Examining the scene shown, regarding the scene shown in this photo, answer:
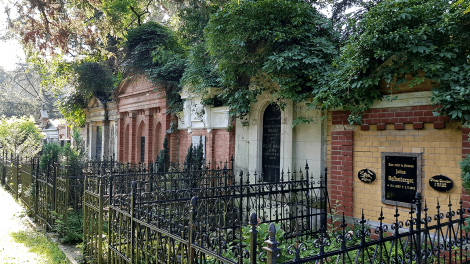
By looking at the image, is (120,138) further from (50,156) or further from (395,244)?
(395,244)

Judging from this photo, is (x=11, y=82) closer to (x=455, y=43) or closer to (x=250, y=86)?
(x=250, y=86)

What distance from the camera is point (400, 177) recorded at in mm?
6227

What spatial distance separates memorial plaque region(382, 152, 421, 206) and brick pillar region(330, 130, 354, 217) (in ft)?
2.42

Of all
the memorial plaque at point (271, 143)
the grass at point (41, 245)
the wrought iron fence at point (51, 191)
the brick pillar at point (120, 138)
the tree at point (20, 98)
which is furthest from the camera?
the tree at point (20, 98)

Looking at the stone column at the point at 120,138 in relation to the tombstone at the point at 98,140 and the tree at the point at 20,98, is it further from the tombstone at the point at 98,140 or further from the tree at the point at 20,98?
the tree at the point at 20,98

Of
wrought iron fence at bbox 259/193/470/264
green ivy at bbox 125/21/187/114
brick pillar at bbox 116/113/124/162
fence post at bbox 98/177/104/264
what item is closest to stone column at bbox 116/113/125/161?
brick pillar at bbox 116/113/124/162

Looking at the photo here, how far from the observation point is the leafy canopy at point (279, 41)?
7.44m

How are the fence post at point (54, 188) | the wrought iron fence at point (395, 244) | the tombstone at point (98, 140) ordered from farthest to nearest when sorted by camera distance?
the tombstone at point (98, 140), the fence post at point (54, 188), the wrought iron fence at point (395, 244)

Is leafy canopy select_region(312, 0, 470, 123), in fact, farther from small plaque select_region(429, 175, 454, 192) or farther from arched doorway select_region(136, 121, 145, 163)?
arched doorway select_region(136, 121, 145, 163)

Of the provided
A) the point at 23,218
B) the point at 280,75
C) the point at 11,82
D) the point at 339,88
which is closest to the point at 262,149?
the point at 280,75

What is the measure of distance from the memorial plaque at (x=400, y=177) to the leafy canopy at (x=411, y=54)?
1.02m

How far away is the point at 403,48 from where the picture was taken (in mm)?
5578

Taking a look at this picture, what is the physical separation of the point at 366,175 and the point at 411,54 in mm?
2454

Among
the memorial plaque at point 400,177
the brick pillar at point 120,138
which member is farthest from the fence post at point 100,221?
the brick pillar at point 120,138
